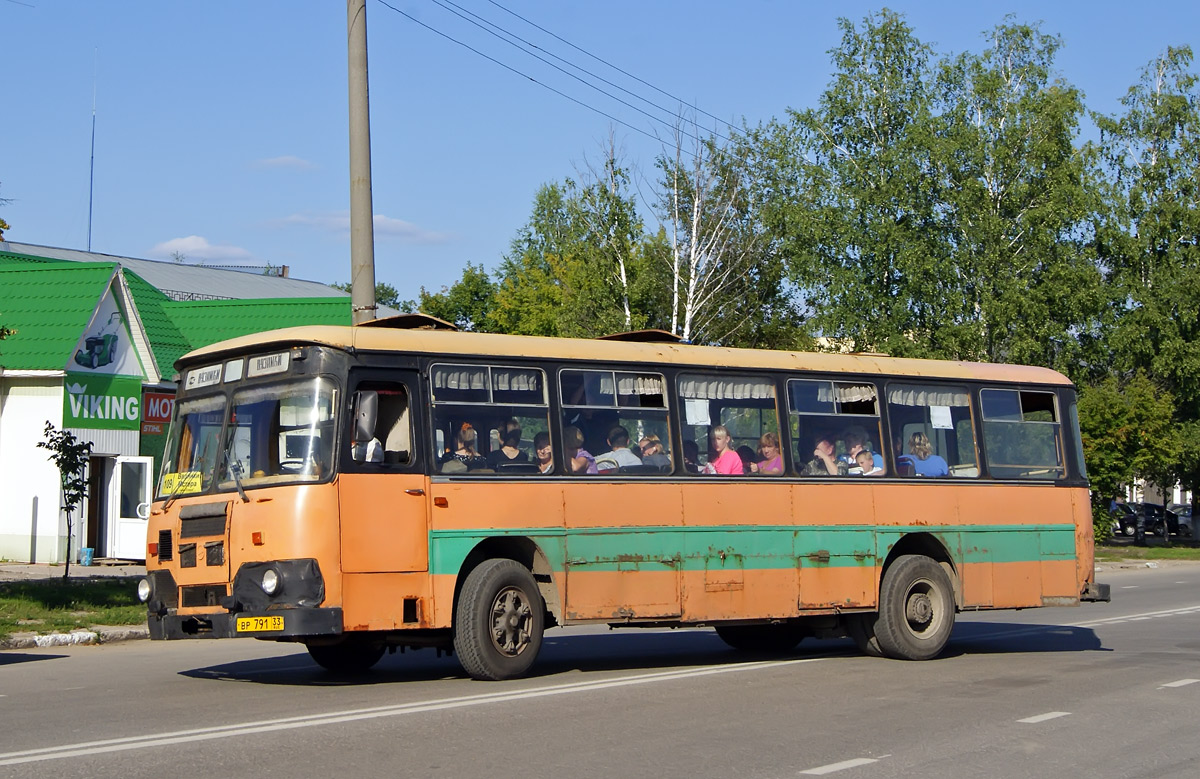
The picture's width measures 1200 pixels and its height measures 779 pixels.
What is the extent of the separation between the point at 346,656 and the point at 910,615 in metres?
6.01

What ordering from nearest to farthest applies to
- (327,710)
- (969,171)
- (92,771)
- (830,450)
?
(92,771) → (327,710) → (830,450) → (969,171)

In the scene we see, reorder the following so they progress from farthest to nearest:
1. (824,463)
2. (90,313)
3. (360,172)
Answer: (90,313), (360,172), (824,463)

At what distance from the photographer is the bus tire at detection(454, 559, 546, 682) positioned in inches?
457

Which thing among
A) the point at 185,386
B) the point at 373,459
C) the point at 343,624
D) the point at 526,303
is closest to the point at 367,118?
the point at 185,386

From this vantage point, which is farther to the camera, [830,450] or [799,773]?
[830,450]

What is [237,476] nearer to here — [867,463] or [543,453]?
[543,453]

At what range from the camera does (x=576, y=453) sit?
12664mm

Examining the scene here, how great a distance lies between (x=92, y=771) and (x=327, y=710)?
2671mm

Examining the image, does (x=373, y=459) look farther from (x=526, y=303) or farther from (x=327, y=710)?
(x=526, y=303)

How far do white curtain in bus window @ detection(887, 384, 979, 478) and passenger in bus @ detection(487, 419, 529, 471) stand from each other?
4.77 metres

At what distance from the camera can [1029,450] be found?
52.6ft

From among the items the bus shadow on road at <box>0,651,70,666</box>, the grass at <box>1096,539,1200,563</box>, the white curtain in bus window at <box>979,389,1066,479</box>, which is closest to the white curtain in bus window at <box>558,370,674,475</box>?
the white curtain in bus window at <box>979,389,1066,479</box>

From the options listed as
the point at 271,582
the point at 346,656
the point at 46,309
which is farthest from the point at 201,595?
the point at 46,309

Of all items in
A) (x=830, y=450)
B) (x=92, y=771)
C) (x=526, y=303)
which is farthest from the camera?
(x=526, y=303)
